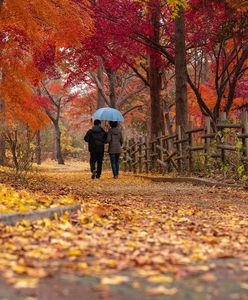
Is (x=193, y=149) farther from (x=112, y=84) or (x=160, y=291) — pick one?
(x=112, y=84)

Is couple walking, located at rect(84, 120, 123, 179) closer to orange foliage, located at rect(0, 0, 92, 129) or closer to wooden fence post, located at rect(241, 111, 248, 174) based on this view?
orange foliage, located at rect(0, 0, 92, 129)

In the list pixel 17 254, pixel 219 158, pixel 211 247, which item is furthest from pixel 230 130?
pixel 17 254

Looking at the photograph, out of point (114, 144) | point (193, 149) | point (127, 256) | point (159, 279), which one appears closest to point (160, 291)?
point (159, 279)

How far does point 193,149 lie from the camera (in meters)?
13.7

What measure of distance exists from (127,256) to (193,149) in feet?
33.3

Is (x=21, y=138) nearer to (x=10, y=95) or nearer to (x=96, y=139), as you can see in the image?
(x=96, y=139)

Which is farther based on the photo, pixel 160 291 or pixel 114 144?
pixel 114 144

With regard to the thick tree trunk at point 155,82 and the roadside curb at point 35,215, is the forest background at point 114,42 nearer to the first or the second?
the thick tree trunk at point 155,82

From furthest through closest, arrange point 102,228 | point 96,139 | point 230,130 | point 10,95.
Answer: point 10,95 → point 96,139 → point 230,130 → point 102,228

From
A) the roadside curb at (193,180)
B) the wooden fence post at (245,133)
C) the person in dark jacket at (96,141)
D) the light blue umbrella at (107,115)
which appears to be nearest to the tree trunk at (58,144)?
the light blue umbrella at (107,115)

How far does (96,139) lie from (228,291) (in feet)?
38.7

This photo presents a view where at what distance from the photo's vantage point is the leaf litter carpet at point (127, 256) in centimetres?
296

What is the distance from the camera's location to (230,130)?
1180 centimetres

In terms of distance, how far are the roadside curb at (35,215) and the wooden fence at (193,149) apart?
5.94m
